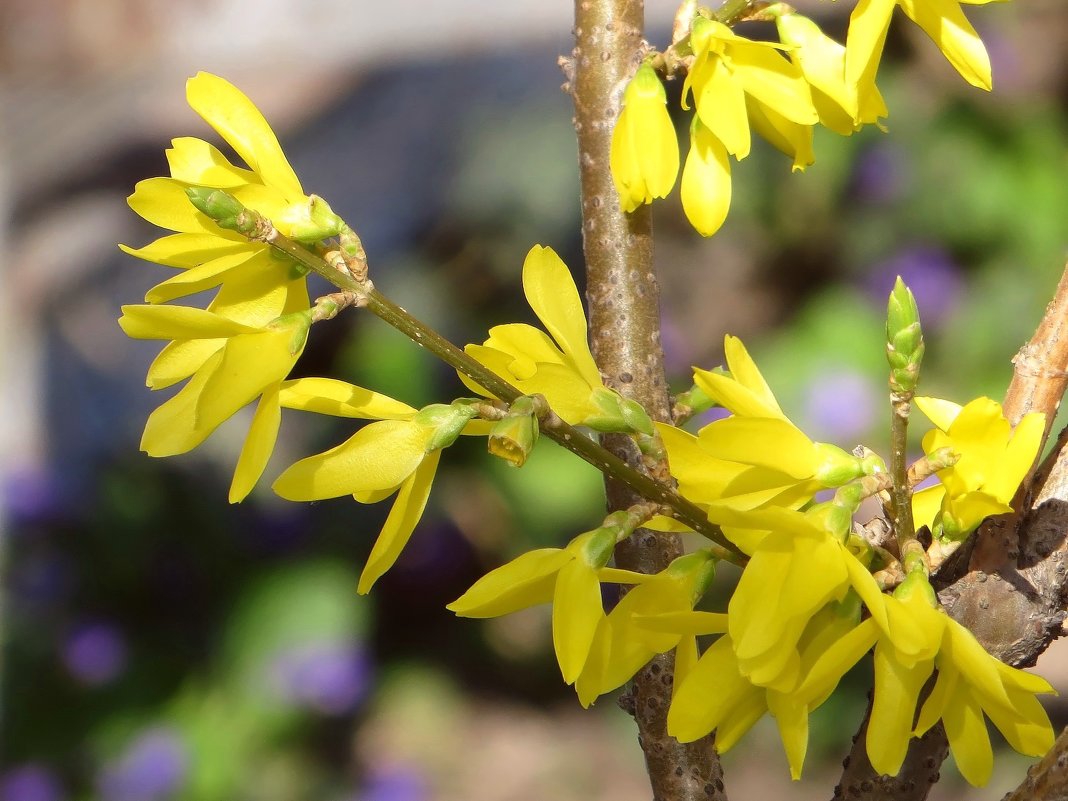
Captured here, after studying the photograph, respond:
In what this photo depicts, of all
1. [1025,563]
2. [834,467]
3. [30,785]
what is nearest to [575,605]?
[834,467]

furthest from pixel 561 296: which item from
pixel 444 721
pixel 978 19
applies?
pixel 978 19

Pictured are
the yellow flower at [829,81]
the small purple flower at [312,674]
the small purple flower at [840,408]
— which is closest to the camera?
the yellow flower at [829,81]

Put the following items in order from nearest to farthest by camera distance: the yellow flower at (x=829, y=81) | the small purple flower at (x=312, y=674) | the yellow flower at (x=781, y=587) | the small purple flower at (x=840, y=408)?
the yellow flower at (x=781, y=587)
the yellow flower at (x=829, y=81)
the small purple flower at (x=840, y=408)
the small purple flower at (x=312, y=674)

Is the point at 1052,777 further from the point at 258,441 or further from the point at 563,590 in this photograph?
the point at 258,441

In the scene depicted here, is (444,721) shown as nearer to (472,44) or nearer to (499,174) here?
(499,174)

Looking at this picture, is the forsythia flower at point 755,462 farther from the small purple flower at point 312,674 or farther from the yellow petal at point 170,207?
the small purple flower at point 312,674

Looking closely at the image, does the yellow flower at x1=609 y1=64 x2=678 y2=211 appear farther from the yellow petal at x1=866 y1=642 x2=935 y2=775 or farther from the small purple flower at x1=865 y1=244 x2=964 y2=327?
the small purple flower at x1=865 y1=244 x2=964 y2=327

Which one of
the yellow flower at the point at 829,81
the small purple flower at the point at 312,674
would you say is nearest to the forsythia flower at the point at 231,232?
the yellow flower at the point at 829,81
